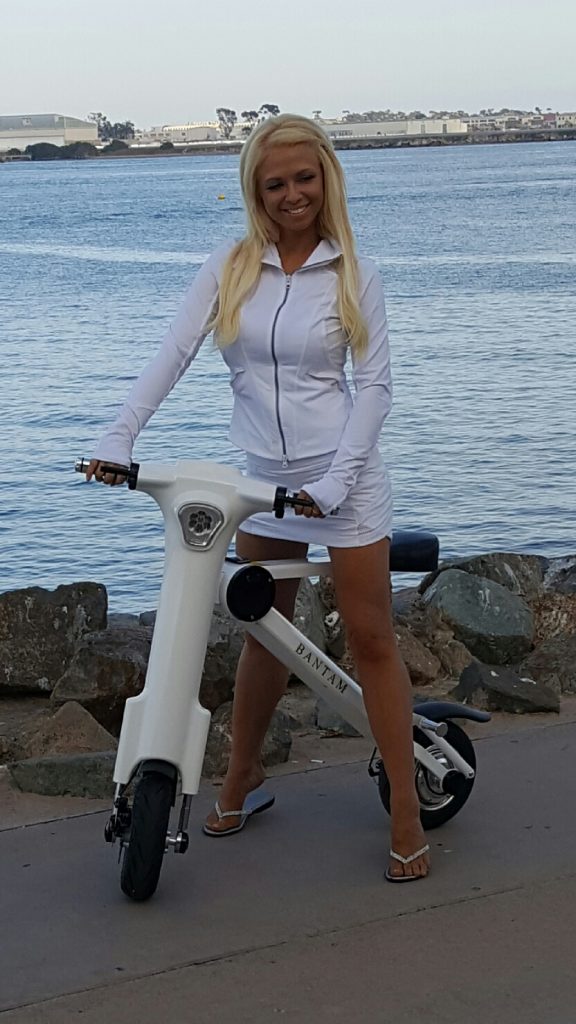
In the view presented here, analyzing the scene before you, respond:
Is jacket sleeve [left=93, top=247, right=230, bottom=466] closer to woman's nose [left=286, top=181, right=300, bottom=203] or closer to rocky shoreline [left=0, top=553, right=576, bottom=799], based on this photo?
woman's nose [left=286, top=181, right=300, bottom=203]

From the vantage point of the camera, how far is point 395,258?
1641 inches

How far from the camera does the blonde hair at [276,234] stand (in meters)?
3.84

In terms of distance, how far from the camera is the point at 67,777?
4707 millimetres

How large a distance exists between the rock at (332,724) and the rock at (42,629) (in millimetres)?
1193

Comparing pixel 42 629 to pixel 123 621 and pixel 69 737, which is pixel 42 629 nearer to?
pixel 69 737

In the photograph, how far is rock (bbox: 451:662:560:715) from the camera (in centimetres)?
545

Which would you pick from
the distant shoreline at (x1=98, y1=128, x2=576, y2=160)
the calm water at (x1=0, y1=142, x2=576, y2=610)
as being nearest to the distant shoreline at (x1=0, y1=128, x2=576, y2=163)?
the distant shoreline at (x1=98, y1=128, x2=576, y2=160)

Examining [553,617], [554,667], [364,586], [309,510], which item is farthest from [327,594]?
[309,510]

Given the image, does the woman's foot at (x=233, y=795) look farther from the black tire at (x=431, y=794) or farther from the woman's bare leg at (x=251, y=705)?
the black tire at (x=431, y=794)

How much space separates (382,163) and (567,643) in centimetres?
14905

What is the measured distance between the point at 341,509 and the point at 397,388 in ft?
51.9

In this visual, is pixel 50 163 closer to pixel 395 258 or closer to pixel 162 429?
pixel 395 258

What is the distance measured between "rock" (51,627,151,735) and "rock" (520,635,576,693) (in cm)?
150

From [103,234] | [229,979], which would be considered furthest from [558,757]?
[103,234]
